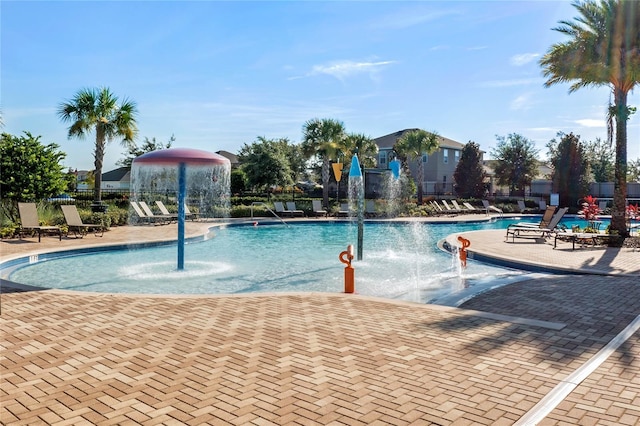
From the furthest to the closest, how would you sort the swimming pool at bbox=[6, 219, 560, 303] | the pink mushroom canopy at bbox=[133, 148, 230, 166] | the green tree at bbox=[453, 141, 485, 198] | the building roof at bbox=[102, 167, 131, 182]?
the building roof at bbox=[102, 167, 131, 182] → the green tree at bbox=[453, 141, 485, 198] → the pink mushroom canopy at bbox=[133, 148, 230, 166] → the swimming pool at bbox=[6, 219, 560, 303]

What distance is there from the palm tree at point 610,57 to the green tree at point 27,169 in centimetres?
1851

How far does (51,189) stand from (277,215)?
1283 cm

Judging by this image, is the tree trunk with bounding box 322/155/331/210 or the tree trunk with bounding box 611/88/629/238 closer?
the tree trunk with bounding box 611/88/629/238

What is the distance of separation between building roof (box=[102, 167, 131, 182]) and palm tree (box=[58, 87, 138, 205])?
3916cm

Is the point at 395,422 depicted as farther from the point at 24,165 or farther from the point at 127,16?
the point at 24,165

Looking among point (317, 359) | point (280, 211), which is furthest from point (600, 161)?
point (317, 359)

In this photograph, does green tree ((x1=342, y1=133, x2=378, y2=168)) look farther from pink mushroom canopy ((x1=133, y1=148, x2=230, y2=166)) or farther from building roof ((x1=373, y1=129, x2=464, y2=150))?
pink mushroom canopy ((x1=133, y1=148, x2=230, y2=166))

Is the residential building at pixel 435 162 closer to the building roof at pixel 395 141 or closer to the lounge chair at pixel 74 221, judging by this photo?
the building roof at pixel 395 141

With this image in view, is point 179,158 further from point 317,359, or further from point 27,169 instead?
point 27,169

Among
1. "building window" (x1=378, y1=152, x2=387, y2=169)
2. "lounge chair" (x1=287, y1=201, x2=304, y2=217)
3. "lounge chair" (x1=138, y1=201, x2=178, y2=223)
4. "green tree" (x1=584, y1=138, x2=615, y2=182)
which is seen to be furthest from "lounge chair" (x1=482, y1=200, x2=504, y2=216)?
"green tree" (x1=584, y1=138, x2=615, y2=182)

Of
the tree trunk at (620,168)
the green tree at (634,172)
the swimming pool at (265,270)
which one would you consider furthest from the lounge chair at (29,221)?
the green tree at (634,172)

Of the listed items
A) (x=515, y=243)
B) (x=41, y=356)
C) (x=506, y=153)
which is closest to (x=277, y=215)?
(x=515, y=243)

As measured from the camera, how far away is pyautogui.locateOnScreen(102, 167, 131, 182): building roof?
6216 cm

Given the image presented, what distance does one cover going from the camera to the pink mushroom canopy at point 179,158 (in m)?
10.2
